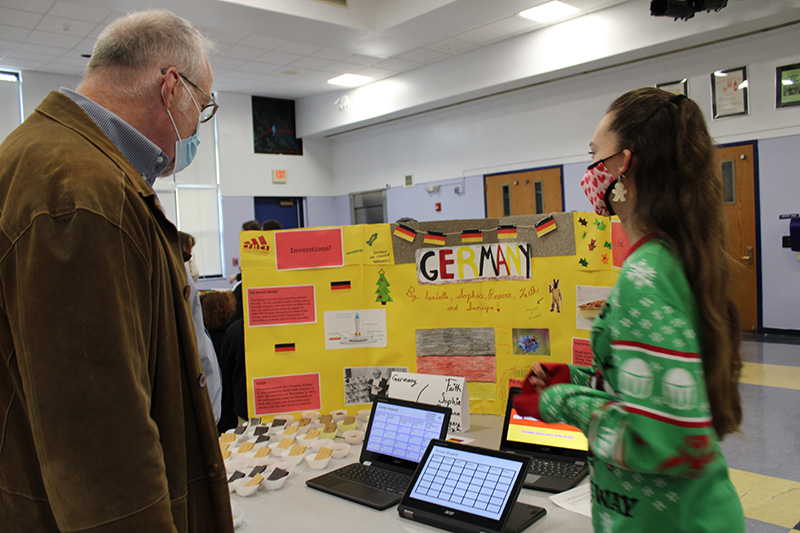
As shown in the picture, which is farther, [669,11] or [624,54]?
[624,54]

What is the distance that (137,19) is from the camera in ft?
3.51

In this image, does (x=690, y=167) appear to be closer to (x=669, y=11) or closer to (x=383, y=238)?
(x=383, y=238)

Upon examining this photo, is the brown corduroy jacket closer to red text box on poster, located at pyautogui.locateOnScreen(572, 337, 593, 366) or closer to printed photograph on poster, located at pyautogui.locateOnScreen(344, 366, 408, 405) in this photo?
printed photograph on poster, located at pyautogui.locateOnScreen(344, 366, 408, 405)

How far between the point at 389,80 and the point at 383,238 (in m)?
7.60

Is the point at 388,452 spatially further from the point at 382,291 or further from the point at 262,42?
the point at 262,42

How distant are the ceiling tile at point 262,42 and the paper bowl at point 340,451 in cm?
640

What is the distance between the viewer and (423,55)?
26.9 ft

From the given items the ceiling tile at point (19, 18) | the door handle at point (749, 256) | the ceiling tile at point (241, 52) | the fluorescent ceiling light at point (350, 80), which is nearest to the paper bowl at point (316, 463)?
the door handle at point (749, 256)

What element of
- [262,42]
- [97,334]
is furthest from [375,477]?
[262,42]

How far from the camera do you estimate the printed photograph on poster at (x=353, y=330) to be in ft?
7.86

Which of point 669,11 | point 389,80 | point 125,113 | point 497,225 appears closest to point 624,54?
point 669,11

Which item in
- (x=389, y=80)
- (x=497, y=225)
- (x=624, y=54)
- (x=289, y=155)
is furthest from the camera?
(x=289, y=155)

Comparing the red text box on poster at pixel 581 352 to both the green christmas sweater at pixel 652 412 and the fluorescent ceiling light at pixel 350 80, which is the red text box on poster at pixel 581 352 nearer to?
the green christmas sweater at pixel 652 412

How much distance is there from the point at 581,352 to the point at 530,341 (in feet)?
0.67
